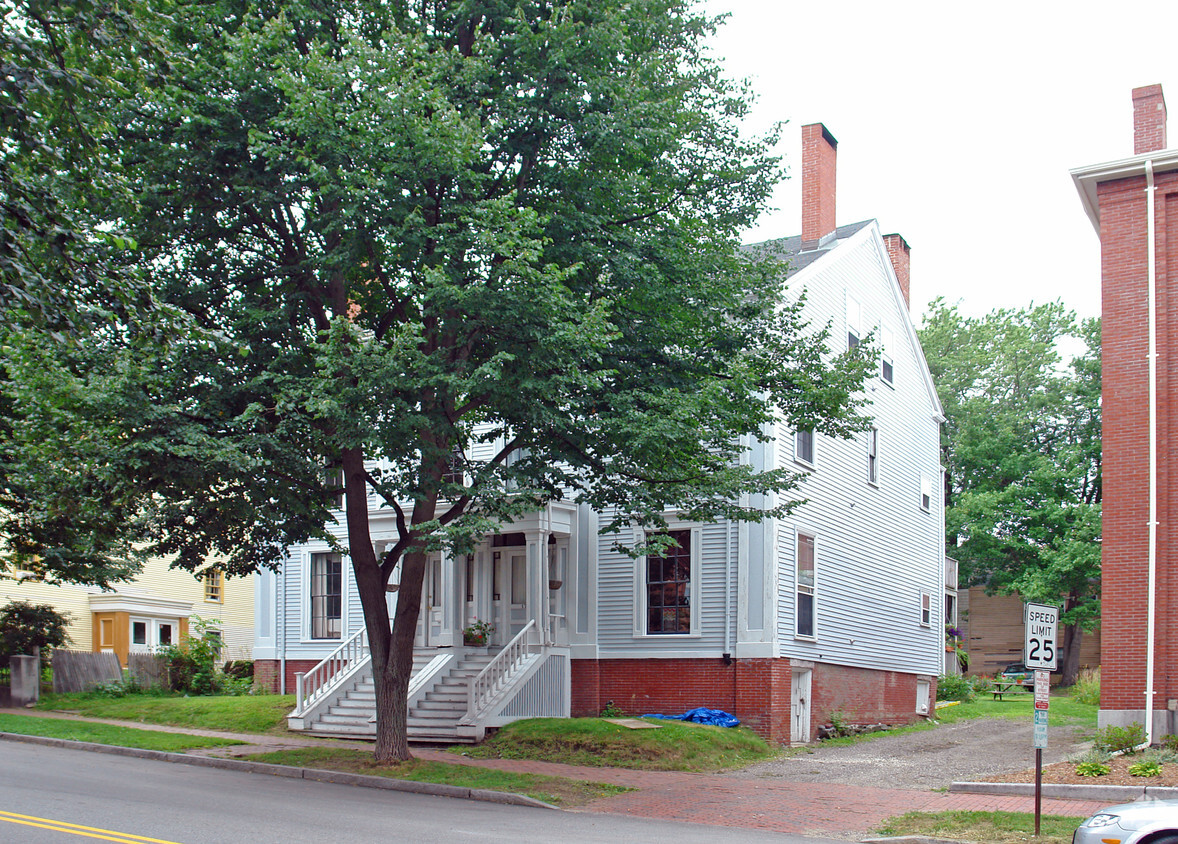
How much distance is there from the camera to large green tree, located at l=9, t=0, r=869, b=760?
13547 mm

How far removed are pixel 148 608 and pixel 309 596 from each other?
16.3 m

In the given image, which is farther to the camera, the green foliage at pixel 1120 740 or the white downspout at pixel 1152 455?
the white downspout at pixel 1152 455

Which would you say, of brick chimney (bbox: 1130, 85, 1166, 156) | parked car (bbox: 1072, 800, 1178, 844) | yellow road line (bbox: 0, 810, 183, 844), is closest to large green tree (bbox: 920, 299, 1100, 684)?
brick chimney (bbox: 1130, 85, 1166, 156)

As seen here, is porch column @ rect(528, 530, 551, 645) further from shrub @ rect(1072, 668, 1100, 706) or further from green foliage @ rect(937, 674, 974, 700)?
green foliage @ rect(937, 674, 974, 700)

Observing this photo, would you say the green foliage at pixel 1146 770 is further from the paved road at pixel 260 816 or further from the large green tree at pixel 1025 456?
the large green tree at pixel 1025 456

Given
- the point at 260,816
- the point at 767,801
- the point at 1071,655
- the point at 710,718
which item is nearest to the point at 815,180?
the point at 710,718

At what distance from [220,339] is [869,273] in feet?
72.0

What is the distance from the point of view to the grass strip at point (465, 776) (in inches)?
591

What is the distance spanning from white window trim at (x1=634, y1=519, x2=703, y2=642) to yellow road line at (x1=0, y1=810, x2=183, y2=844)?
12672 millimetres

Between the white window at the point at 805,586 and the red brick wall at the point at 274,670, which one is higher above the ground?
the white window at the point at 805,586

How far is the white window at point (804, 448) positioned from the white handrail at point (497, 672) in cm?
652

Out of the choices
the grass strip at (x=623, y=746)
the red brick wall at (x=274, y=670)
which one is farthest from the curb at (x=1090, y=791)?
the red brick wall at (x=274, y=670)

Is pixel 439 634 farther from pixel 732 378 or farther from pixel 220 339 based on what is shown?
pixel 220 339

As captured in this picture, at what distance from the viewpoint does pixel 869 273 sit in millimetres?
28266
